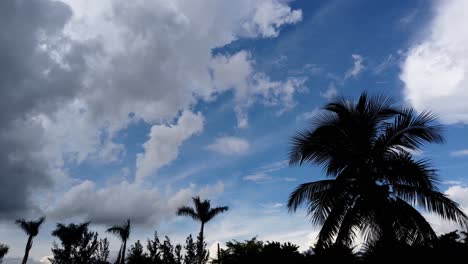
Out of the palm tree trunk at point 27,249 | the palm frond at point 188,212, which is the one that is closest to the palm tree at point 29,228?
the palm tree trunk at point 27,249

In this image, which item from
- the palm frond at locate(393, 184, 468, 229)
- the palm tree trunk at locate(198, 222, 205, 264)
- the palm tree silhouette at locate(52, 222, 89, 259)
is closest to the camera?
the palm frond at locate(393, 184, 468, 229)

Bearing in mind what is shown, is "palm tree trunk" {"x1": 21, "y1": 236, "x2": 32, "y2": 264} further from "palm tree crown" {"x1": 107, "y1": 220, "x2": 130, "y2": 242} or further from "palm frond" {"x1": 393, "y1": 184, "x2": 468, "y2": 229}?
"palm frond" {"x1": 393, "y1": 184, "x2": 468, "y2": 229}

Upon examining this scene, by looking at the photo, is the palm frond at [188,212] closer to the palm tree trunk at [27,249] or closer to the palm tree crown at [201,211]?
the palm tree crown at [201,211]

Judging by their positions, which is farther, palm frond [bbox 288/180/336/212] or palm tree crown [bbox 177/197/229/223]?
palm tree crown [bbox 177/197/229/223]

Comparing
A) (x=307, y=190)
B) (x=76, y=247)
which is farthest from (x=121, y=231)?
(x=307, y=190)

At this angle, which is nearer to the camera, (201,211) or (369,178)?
(369,178)

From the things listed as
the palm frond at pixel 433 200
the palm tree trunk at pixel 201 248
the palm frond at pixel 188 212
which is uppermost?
the palm frond at pixel 188 212

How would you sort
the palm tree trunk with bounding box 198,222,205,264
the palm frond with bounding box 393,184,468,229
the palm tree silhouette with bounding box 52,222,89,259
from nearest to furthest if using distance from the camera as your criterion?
the palm frond with bounding box 393,184,468,229 < the palm tree trunk with bounding box 198,222,205,264 < the palm tree silhouette with bounding box 52,222,89,259

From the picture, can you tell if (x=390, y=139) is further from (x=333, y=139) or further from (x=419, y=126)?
(x=333, y=139)

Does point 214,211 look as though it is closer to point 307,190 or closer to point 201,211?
point 201,211

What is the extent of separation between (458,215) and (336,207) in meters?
3.33

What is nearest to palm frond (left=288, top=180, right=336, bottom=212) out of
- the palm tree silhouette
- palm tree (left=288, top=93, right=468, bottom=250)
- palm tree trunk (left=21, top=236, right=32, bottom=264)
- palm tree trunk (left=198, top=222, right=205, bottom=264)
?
palm tree (left=288, top=93, right=468, bottom=250)

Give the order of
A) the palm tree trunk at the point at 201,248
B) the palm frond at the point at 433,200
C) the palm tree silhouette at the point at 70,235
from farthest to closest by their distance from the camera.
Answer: the palm tree silhouette at the point at 70,235 → the palm tree trunk at the point at 201,248 → the palm frond at the point at 433,200

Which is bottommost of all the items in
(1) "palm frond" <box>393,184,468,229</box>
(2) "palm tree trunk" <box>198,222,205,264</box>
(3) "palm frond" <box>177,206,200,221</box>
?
(1) "palm frond" <box>393,184,468,229</box>
